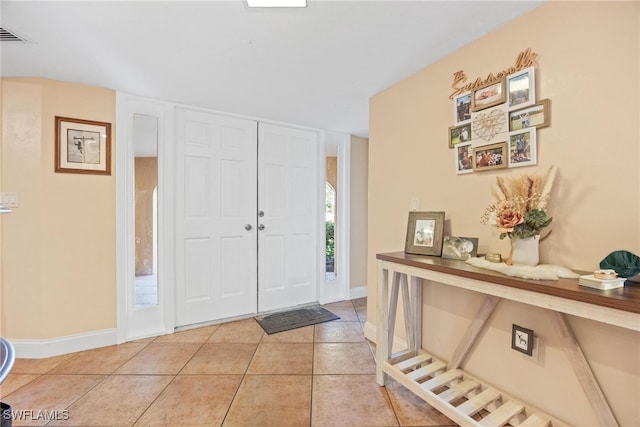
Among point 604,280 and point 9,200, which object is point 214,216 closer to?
point 9,200

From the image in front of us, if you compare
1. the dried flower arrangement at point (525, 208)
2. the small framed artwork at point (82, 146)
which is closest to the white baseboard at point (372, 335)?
the dried flower arrangement at point (525, 208)

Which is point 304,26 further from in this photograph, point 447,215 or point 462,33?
point 447,215

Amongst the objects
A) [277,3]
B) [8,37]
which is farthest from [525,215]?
[8,37]

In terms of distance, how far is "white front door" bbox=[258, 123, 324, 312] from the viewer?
10.1 ft

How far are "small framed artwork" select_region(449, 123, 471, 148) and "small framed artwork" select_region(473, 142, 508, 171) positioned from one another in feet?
0.35

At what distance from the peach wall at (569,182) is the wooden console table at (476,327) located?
7cm

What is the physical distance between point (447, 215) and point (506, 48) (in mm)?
941

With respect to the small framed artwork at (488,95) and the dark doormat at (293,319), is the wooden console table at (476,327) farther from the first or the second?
the dark doormat at (293,319)

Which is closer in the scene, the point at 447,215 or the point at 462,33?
the point at 462,33

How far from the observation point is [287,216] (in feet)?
10.6

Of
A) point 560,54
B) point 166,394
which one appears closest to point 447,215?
point 560,54

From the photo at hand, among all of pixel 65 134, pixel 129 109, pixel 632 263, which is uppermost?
pixel 129 109

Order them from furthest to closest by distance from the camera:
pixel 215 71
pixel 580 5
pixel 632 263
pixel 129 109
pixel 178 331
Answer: pixel 178 331 → pixel 129 109 → pixel 215 71 → pixel 580 5 → pixel 632 263

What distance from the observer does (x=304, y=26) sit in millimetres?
1503
